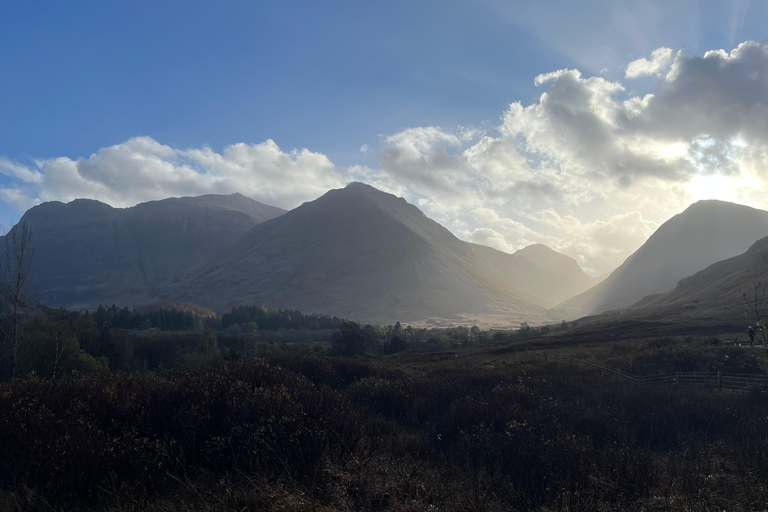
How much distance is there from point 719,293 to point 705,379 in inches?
3194

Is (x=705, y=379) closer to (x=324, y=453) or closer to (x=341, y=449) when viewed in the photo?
(x=341, y=449)

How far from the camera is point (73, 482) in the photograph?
748 centimetres

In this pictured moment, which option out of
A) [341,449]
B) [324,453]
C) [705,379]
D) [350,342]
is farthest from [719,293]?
[324,453]

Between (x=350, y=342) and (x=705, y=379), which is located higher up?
(x=705, y=379)

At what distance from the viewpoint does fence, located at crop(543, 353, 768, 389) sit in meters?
23.9

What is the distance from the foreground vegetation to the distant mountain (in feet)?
167

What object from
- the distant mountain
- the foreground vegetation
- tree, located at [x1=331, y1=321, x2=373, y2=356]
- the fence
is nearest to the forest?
the foreground vegetation

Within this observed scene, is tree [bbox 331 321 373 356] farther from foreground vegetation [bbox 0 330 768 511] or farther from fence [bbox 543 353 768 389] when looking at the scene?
foreground vegetation [bbox 0 330 768 511]

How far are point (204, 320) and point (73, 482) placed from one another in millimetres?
149295

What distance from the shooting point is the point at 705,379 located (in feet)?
87.0

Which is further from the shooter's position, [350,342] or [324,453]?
[350,342]

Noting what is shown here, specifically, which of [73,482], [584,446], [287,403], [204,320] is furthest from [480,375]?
[204,320]

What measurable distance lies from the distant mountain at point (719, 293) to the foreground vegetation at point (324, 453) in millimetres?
50799

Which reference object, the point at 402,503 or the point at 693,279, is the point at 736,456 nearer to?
the point at 402,503
